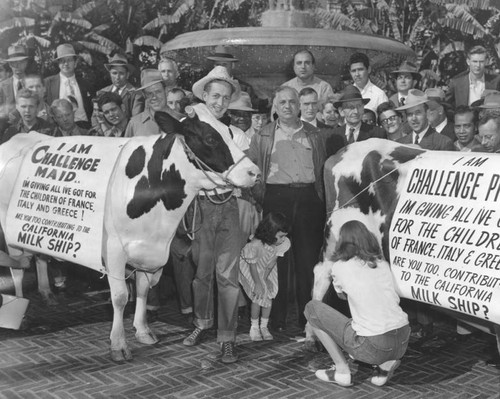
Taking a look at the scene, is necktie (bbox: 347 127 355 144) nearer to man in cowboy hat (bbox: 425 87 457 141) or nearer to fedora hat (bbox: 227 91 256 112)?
man in cowboy hat (bbox: 425 87 457 141)

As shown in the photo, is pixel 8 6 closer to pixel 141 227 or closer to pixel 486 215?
pixel 141 227

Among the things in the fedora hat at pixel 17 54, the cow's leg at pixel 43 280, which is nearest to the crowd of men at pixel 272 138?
the fedora hat at pixel 17 54

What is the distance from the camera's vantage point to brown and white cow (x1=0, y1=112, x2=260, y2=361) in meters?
5.73

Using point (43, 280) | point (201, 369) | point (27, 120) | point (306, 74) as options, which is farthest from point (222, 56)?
point (201, 369)

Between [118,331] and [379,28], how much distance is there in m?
27.2

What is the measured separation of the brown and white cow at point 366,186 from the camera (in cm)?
555

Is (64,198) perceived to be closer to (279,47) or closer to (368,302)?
(368,302)

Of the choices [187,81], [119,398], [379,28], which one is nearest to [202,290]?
[119,398]

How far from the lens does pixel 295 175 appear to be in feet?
21.1

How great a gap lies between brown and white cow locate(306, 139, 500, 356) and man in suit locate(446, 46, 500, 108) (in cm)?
410

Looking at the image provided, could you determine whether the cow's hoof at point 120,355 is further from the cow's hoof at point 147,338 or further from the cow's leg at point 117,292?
the cow's hoof at point 147,338

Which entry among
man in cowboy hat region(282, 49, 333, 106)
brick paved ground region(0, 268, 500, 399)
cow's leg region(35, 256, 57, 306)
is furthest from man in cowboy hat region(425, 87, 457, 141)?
cow's leg region(35, 256, 57, 306)

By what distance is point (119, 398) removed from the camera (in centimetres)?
507

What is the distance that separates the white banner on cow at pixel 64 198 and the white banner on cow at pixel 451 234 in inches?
106
